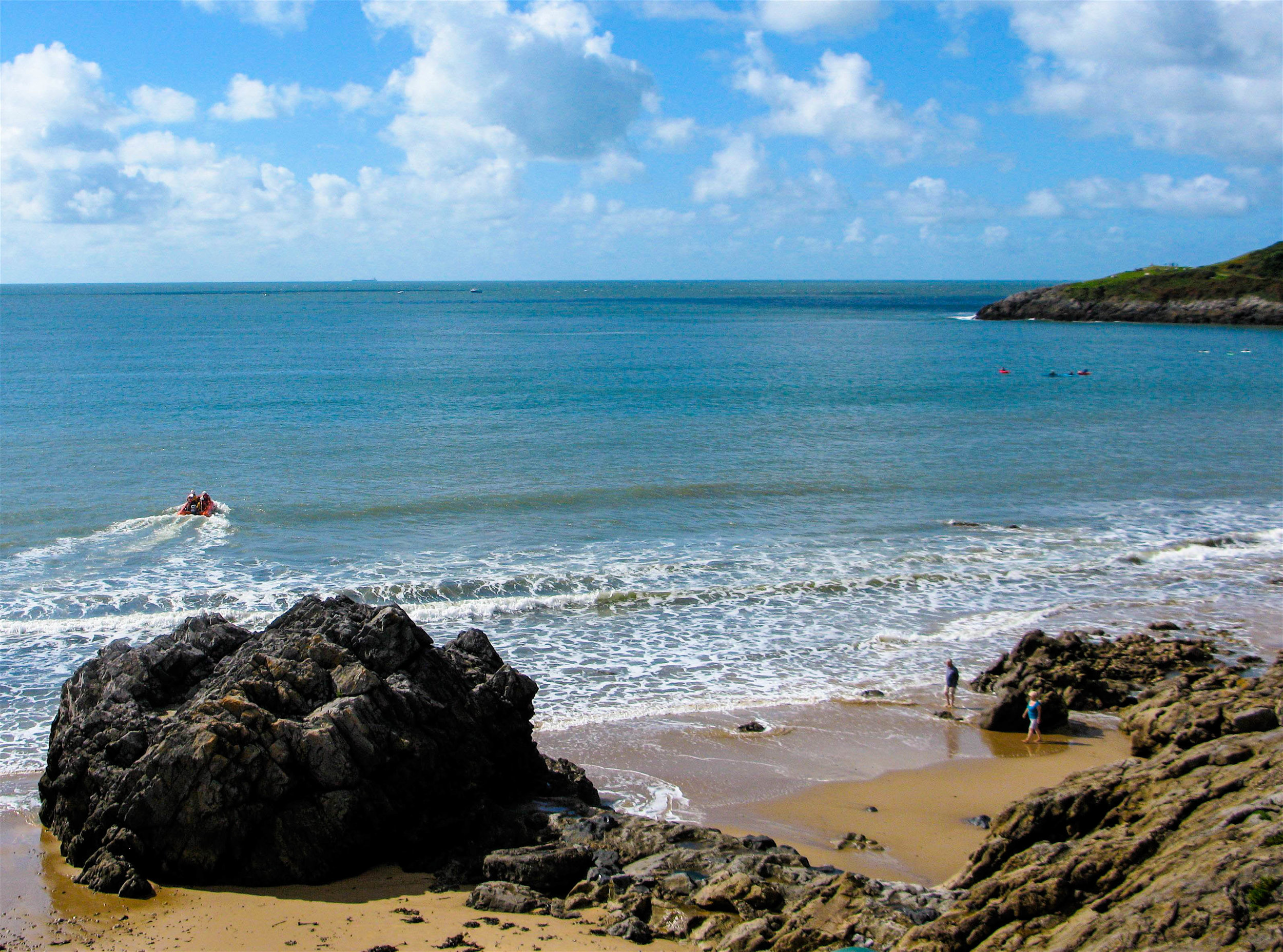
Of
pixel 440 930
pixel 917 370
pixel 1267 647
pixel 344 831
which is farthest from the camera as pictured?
pixel 917 370

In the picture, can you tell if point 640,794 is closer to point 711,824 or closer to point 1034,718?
point 711,824

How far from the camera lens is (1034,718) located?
18.7m

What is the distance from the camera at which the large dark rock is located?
42.2 ft

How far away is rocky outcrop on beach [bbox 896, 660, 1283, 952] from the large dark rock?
6482 mm

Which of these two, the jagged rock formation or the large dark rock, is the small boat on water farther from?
the jagged rock formation

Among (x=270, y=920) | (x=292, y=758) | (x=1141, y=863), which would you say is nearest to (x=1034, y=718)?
(x=1141, y=863)

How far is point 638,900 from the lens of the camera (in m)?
11.8

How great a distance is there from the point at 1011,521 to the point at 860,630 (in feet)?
39.7

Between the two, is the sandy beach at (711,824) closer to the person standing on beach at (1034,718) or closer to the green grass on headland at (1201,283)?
the person standing on beach at (1034,718)

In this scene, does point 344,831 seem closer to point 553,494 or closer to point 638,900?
point 638,900

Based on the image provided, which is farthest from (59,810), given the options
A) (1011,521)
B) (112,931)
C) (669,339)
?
(669,339)

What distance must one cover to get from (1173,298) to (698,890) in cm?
14028

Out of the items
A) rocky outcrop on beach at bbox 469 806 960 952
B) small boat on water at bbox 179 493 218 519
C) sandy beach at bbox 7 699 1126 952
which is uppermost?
small boat on water at bbox 179 493 218 519

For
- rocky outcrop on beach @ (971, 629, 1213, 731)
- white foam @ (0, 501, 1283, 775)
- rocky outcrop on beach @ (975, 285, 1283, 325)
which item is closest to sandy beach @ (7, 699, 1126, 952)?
rocky outcrop on beach @ (971, 629, 1213, 731)
